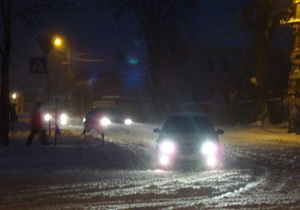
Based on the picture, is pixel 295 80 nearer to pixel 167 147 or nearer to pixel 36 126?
pixel 36 126

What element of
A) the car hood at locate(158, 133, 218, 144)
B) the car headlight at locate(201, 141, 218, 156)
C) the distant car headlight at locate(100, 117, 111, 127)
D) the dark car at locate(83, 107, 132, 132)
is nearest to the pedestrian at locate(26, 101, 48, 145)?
the dark car at locate(83, 107, 132, 132)

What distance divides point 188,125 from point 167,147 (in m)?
1.23

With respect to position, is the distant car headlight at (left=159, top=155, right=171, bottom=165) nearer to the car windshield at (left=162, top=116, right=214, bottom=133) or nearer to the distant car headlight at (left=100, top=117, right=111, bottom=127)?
the car windshield at (left=162, top=116, right=214, bottom=133)

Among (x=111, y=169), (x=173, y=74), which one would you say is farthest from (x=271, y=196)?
(x=173, y=74)

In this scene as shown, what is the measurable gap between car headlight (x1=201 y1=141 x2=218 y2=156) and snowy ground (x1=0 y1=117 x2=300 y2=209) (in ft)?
2.12

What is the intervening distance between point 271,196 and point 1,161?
935cm

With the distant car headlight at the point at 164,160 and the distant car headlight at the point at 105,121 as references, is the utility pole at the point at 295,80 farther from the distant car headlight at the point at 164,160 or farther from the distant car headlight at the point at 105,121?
the distant car headlight at the point at 164,160

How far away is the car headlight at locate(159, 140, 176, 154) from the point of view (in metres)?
17.5

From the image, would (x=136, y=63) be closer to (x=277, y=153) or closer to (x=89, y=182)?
(x=277, y=153)

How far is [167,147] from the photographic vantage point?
17.6m

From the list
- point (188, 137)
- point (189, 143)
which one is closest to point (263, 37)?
point (188, 137)

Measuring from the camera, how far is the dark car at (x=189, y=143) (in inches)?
686

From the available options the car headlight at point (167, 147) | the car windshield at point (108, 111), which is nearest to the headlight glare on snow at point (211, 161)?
the car headlight at point (167, 147)

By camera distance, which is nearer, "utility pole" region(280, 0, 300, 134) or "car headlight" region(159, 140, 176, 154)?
"car headlight" region(159, 140, 176, 154)
